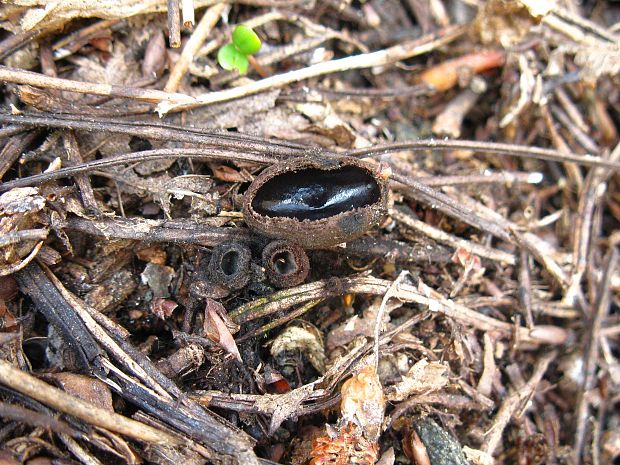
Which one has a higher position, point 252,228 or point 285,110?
point 285,110

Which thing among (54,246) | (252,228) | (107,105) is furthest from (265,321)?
→ (107,105)

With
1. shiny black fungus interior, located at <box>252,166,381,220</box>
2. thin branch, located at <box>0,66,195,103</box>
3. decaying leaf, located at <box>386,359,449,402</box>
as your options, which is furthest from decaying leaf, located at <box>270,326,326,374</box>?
thin branch, located at <box>0,66,195,103</box>

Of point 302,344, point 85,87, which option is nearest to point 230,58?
point 85,87

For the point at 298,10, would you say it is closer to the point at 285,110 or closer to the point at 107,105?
the point at 285,110

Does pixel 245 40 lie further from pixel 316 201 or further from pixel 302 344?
pixel 302 344

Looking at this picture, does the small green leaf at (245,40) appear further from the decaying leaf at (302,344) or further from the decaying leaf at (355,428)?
the decaying leaf at (355,428)
